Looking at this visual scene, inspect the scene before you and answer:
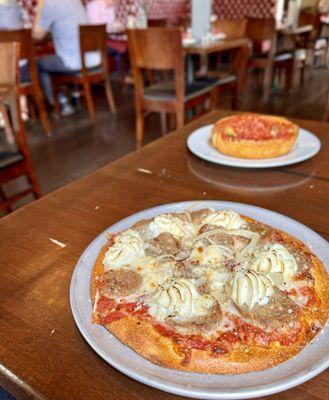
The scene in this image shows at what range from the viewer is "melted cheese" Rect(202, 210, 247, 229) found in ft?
2.10

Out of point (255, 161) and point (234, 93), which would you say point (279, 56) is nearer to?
point (234, 93)

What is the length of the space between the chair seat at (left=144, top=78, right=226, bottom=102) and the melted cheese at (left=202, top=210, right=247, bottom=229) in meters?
2.17

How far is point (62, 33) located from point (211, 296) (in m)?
3.60

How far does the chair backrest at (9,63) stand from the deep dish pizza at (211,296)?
4.24ft

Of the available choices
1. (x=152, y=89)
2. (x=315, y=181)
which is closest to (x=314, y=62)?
(x=152, y=89)

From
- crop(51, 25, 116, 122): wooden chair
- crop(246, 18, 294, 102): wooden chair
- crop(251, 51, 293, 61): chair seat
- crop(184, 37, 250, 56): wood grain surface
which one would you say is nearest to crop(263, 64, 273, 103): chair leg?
crop(246, 18, 294, 102): wooden chair

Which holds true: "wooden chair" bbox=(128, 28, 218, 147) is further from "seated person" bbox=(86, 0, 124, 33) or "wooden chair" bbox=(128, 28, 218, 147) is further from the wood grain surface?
"seated person" bbox=(86, 0, 124, 33)

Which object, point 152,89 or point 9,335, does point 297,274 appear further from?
point 152,89

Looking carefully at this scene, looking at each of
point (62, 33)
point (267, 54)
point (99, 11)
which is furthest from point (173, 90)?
point (99, 11)

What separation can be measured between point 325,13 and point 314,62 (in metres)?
1.03

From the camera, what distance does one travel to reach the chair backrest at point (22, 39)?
8.94ft

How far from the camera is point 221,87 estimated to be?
3.23 m

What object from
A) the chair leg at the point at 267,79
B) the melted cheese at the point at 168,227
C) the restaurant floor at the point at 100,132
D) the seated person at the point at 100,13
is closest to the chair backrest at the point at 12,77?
the restaurant floor at the point at 100,132

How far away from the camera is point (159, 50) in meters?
2.48
